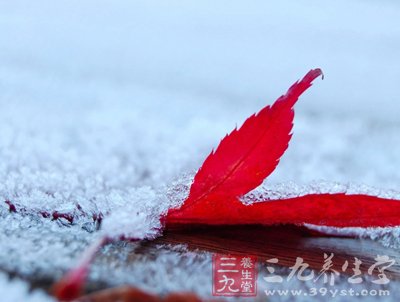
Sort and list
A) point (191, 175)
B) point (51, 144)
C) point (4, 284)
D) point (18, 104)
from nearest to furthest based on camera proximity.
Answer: point (4, 284)
point (191, 175)
point (51, 144)
point (18, 104)

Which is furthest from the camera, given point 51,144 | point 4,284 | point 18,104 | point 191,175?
point 18,104

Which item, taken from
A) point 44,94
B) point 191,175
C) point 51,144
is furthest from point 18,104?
point 191,175

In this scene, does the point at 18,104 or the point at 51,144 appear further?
the point at 18,104

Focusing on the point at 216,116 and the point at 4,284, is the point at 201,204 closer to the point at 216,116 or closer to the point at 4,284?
the point at 4,284

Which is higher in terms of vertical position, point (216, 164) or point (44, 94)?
point (44, 94)

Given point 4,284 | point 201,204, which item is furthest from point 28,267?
point 201,204

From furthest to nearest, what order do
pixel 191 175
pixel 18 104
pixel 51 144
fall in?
pixel 18 104 < pixel 51 144 < pixel 191 175

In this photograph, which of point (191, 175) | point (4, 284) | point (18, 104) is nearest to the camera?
point (4, 284)

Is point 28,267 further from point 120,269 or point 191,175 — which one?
point 191,175

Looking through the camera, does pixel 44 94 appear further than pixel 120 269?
Yes
